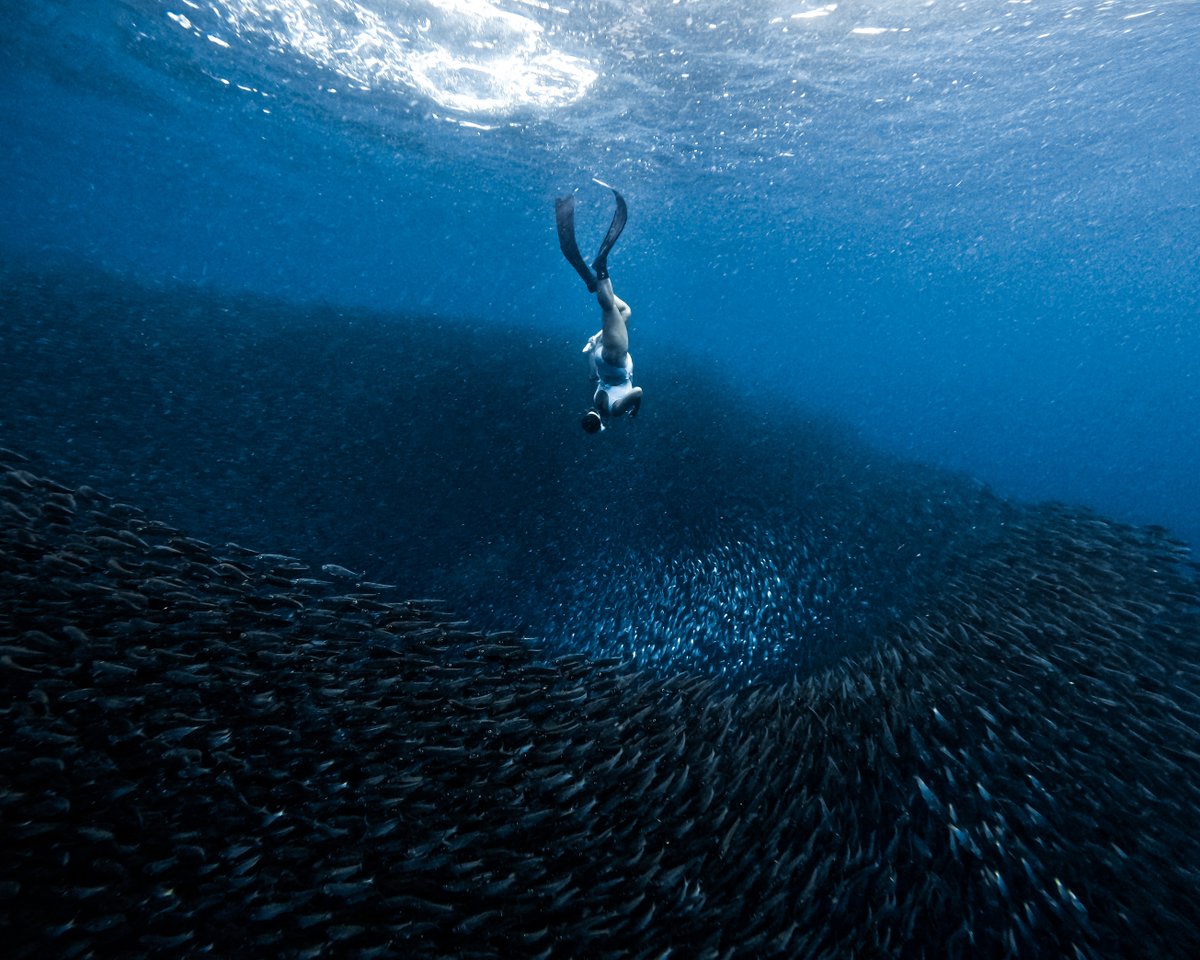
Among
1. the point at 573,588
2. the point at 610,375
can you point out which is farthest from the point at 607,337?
the point at 573,588

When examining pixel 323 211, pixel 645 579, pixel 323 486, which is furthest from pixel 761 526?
pixel 323 211

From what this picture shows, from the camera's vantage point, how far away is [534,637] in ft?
28.2

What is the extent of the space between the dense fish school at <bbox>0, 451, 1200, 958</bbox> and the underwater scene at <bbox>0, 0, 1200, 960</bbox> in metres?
0.03

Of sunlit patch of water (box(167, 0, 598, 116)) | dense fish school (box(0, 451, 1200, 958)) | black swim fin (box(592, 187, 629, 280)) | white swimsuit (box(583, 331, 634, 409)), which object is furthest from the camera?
sunlit patch of water (box(167, 0, 598, 116))

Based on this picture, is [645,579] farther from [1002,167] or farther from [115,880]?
[1002,167]

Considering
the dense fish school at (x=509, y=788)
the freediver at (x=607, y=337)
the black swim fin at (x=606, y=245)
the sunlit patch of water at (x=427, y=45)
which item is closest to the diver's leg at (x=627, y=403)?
the freediver at (x=607, y=337)

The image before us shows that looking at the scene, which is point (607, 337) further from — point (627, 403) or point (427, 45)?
point (427, 45)

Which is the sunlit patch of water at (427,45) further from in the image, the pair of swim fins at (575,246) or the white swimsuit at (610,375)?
the white swimsuit at (610,375)

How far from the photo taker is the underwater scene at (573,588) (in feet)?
11.8

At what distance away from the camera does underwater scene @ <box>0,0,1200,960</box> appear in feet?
11.8

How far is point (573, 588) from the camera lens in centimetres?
934

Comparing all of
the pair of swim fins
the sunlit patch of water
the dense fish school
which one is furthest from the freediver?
the sunlit patch of water

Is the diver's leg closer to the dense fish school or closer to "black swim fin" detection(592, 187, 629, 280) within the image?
"black swim fin" detection(592, 187, 629, 280)

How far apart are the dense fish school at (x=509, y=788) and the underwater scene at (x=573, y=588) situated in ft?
0.09
